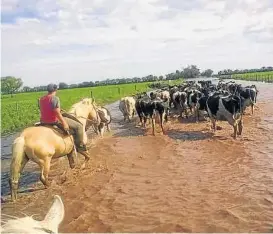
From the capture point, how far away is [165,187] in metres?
7.78

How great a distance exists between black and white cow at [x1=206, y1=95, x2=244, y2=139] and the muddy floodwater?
0.51 metres

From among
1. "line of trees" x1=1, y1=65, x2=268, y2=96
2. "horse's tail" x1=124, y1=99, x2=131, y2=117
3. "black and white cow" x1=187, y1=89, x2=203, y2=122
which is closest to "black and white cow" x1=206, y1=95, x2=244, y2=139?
"black and white cow" x1=187, y1=89, x2=203, y2=122

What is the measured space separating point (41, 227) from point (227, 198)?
17.7 feet

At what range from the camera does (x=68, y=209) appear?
22.8 feet

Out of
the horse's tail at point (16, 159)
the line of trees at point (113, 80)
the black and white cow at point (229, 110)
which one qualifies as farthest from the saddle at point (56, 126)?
the line of trees at point (113, 80)

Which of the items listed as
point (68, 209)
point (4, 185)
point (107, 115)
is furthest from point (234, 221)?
point (107, 115)

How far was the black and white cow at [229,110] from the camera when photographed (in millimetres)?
13328

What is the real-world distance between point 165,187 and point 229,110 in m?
6.58

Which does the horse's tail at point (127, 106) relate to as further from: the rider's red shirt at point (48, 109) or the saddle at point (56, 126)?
the rider's red shirt at point (48, 109)

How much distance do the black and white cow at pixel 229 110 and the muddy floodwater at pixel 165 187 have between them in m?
0.51

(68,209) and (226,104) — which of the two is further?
(226,104)

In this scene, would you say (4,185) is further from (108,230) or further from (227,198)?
(227,198)

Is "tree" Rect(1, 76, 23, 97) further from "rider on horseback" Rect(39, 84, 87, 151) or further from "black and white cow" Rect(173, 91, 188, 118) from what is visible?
"rider on horseback" Rect(39, 84, 87, 151)

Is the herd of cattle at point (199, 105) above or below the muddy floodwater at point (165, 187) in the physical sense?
above
